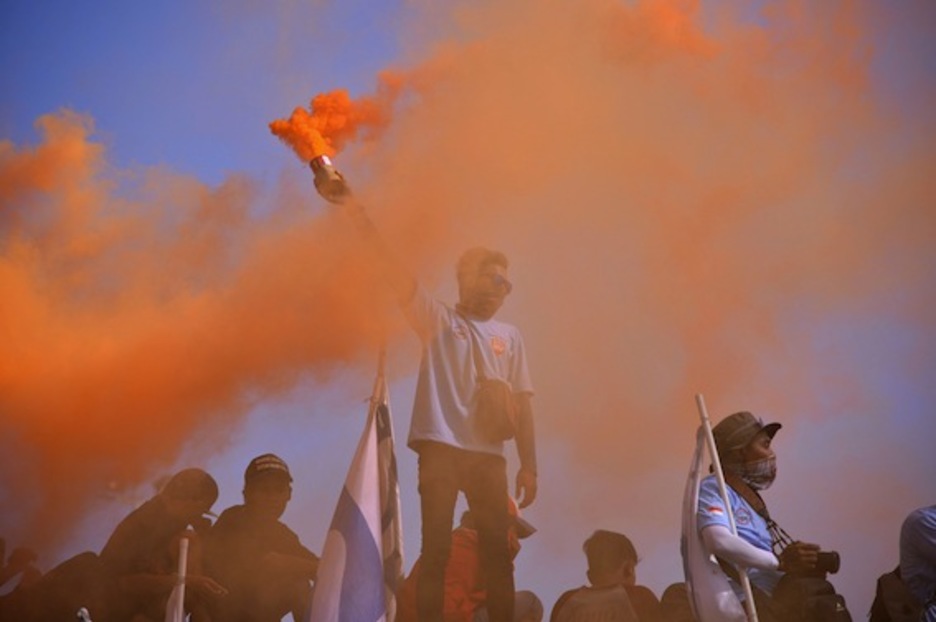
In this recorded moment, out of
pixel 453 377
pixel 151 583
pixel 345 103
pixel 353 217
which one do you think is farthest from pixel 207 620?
pixel 345 103

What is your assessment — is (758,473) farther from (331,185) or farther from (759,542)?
(331,185)

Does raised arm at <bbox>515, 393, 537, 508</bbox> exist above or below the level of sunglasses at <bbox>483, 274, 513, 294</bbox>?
below

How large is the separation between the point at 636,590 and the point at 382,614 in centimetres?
151

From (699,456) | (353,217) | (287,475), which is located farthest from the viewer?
(287,475)

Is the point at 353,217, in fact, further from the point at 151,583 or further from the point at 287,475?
the point at 151,583

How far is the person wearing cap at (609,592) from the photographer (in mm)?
6047

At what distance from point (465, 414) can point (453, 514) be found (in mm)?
582

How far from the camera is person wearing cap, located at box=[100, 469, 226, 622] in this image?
5797mm

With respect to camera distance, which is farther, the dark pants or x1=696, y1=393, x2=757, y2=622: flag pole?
the dark pants

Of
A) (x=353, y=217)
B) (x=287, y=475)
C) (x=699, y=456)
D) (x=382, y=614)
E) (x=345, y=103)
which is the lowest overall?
(x=382, y=614)

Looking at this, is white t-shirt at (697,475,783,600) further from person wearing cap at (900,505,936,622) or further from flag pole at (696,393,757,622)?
person wearing cap at (900,505,936,622)

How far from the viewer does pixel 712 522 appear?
5199mm

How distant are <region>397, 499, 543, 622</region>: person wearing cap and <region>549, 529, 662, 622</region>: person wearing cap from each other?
0.34 meters

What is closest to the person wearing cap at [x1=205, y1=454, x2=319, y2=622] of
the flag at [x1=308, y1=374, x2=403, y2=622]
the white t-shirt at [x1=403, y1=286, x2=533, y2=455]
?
the flag at [x1=308, y1=374, x2=403, y2=622]
